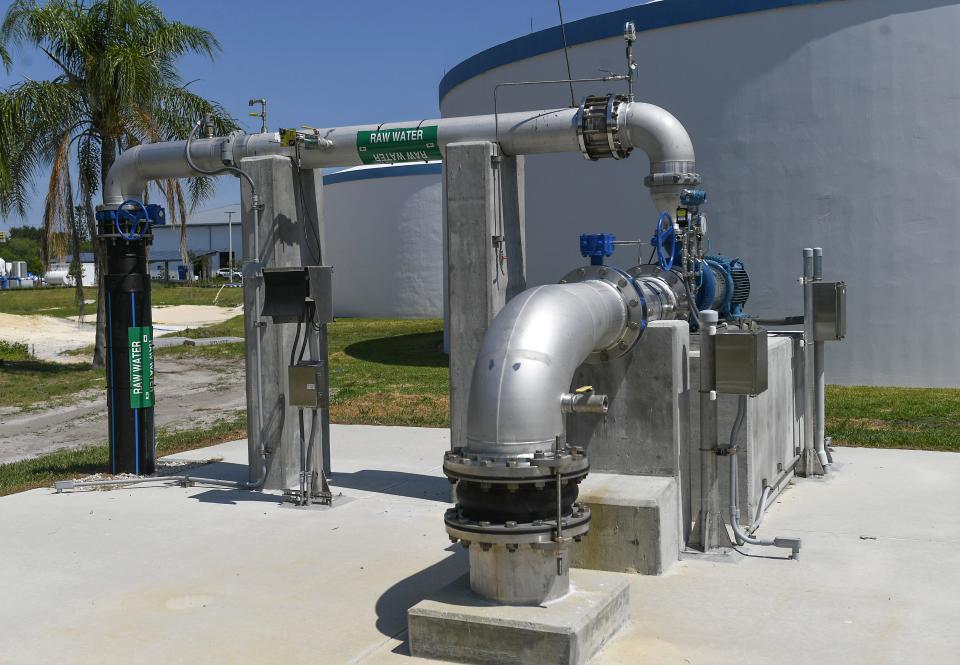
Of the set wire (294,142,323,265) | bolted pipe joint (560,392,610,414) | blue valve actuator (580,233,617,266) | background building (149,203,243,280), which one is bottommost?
bolted pipe joint (560,392,610,414)

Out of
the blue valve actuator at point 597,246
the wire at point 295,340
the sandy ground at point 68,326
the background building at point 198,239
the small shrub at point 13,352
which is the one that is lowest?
the small shrub at point 13,352

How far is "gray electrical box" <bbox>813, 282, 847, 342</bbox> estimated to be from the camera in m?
9.56

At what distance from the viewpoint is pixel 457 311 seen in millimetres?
8609

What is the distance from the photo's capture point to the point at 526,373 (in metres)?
5.14

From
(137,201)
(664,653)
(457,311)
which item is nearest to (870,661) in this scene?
(664,653)

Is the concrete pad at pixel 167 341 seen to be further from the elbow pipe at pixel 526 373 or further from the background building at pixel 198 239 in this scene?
the background building at pixel 198 239

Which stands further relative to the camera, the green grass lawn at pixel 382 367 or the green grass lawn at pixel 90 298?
the green grass lawn at pixel 90 298

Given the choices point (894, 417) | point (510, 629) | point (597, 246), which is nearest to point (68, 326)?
point (894, 417)

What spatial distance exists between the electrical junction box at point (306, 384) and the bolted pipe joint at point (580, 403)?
→ 11.7 feet

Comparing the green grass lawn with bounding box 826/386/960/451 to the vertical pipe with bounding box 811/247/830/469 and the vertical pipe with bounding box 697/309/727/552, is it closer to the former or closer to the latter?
the vertical pipe with bounding box 811/247/830/469

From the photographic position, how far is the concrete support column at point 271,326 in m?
9.15

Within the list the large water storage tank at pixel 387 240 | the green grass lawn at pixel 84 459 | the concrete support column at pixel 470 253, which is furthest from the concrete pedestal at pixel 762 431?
the large water storage tank at pixel 387 240

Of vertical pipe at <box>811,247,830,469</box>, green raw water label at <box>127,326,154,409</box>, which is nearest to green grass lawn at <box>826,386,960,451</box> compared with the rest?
vertical pipe at <box>811,247,830,469</box>

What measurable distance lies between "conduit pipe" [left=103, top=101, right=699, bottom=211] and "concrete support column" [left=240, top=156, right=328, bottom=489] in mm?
313
